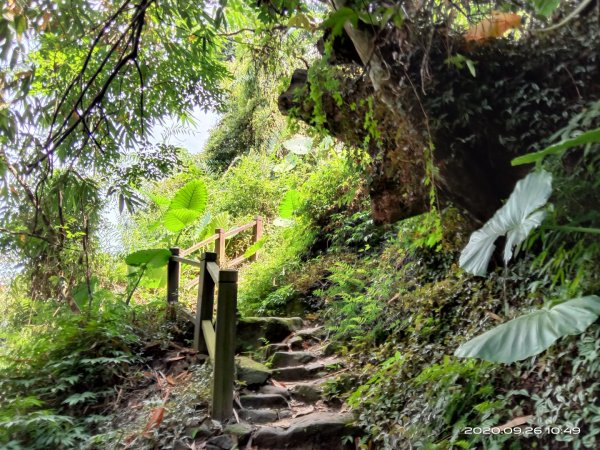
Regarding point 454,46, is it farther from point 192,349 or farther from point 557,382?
point 192,349

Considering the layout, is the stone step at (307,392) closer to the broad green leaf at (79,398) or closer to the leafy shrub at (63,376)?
the leafy shrub at (63,376)

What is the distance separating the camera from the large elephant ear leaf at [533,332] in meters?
1.73

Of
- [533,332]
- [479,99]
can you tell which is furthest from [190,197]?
[533,332]

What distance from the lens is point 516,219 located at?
1.99 m

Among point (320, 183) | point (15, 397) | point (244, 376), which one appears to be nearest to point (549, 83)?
point (244, 376)

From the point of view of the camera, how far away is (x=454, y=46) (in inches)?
111

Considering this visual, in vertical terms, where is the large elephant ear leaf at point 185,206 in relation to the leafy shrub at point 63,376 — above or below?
above

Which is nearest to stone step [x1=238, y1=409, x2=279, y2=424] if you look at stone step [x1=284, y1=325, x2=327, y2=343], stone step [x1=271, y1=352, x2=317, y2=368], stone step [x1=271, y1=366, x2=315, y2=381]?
stone step [x1=271, y1=366, x2=315, y2=381]

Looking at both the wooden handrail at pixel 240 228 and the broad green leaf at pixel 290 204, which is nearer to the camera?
the broad green leaf at pixel 290 204

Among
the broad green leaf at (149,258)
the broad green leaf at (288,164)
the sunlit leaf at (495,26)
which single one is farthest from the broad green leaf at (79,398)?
the broad green leaf at (288,164)

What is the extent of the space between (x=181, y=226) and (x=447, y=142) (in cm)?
489

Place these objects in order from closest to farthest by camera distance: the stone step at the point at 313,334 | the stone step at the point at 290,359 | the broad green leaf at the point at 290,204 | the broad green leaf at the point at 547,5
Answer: the broad green leaf at the point at 547,5 → the stone step at the point at 290,359 → the stone step at the point at 313,334 → the broad green leaf at the point at 290,204

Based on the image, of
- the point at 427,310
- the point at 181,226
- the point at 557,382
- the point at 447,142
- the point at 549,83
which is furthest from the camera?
the point at 181,226

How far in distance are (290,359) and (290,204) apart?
146 inches
